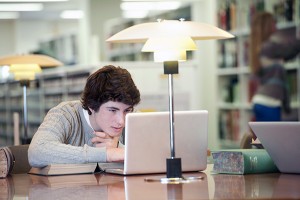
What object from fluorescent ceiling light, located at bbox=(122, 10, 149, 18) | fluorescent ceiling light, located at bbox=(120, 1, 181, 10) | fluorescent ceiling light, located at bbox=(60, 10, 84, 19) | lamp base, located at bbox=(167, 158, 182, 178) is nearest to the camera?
lamp base, located at bbox=(167, 158, 182, 178)

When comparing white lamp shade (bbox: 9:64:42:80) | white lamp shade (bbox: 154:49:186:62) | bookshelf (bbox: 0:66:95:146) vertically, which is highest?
white lamp shade (bbox: 154:49:186:62)

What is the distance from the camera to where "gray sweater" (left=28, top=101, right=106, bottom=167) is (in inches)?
124

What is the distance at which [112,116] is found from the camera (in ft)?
11.1

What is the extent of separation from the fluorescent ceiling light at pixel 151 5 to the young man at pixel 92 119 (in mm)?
8296

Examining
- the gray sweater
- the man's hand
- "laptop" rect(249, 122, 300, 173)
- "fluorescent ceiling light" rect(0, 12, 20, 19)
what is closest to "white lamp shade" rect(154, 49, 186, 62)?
"laptop" rect(249, 122, 300, 173)

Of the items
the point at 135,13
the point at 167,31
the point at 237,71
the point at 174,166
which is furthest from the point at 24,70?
the point at 135,13

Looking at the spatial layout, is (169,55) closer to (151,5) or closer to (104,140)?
(104,140)

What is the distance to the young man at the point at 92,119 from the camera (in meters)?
3.23

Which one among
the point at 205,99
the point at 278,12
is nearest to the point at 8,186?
the point at 278,12

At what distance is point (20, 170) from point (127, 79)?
2.16 ft

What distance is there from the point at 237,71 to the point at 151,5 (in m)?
4.22

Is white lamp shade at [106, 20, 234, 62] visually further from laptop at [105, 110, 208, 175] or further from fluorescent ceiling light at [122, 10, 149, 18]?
fluorescent ceiling light at [122, 10, 149, 18]

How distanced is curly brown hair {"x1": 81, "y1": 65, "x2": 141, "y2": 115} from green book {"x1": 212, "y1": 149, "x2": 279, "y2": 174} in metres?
0.60

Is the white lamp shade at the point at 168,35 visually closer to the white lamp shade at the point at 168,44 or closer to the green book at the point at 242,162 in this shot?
the white lamp shade at the point at 168,44
